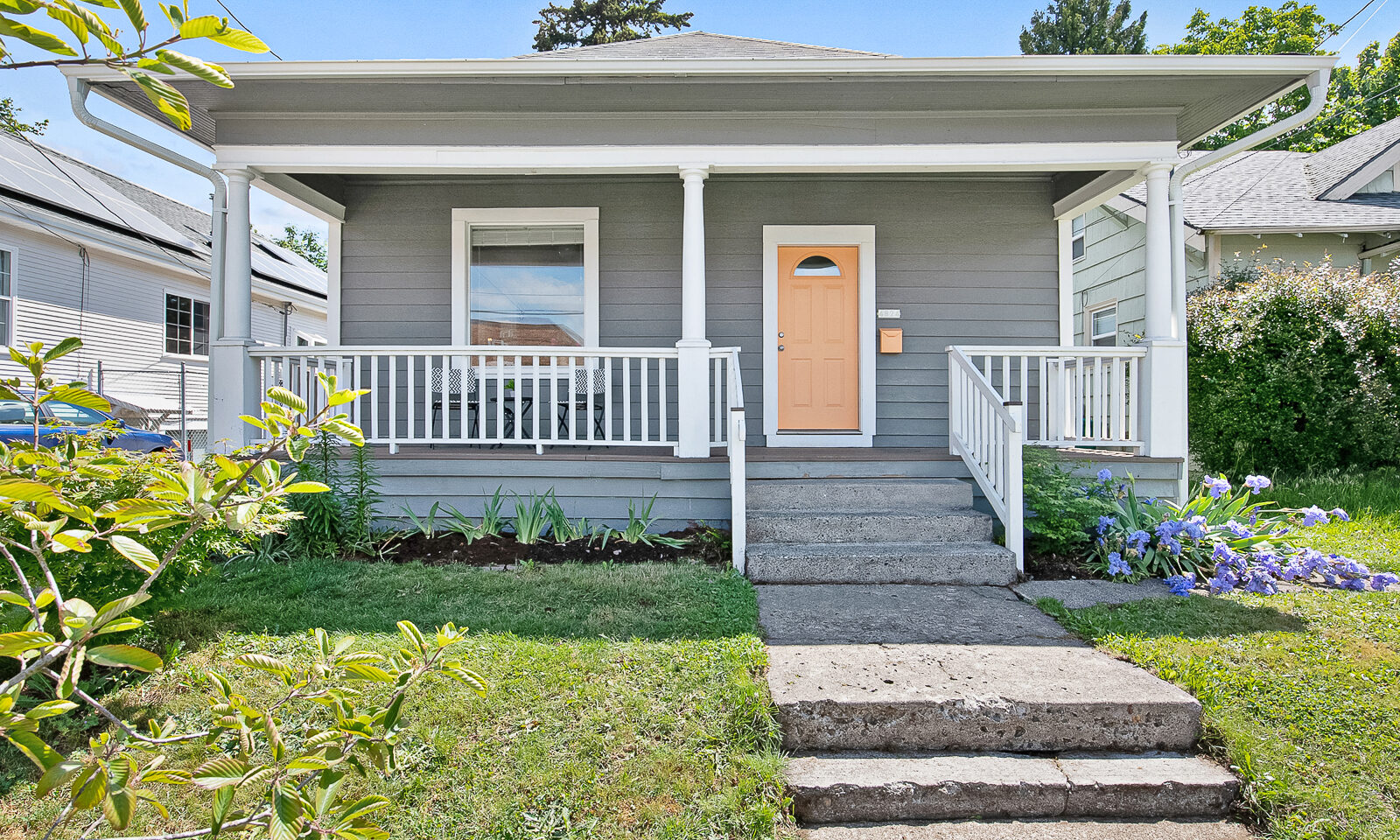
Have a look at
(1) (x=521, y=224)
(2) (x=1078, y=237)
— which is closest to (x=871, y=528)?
(1) (x=521, y=224)

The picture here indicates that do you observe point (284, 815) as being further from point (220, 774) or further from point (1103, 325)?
point (1103, 325)

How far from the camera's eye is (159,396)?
13.0 meters

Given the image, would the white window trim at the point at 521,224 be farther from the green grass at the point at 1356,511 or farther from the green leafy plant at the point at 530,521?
the green grass at the point at 1356,511

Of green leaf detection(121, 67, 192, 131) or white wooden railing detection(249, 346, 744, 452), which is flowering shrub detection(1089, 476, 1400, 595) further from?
green leaf detection(121, 67, 192, 131)

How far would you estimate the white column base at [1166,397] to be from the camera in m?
5.23

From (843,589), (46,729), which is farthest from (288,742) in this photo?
(843,589)

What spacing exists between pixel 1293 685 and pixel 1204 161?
4.22 meters

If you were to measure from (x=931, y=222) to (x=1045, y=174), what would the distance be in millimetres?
1035

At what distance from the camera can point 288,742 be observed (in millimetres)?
2445

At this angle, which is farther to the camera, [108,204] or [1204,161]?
[108,204]

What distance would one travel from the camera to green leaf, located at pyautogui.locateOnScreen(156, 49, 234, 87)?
3.30ft

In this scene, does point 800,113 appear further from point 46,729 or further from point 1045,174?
point 46,729

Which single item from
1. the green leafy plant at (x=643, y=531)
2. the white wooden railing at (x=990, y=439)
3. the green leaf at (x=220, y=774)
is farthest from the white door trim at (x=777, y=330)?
the green leaf at (x=220, y=774)

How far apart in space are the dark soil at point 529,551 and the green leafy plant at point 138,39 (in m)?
3.70
